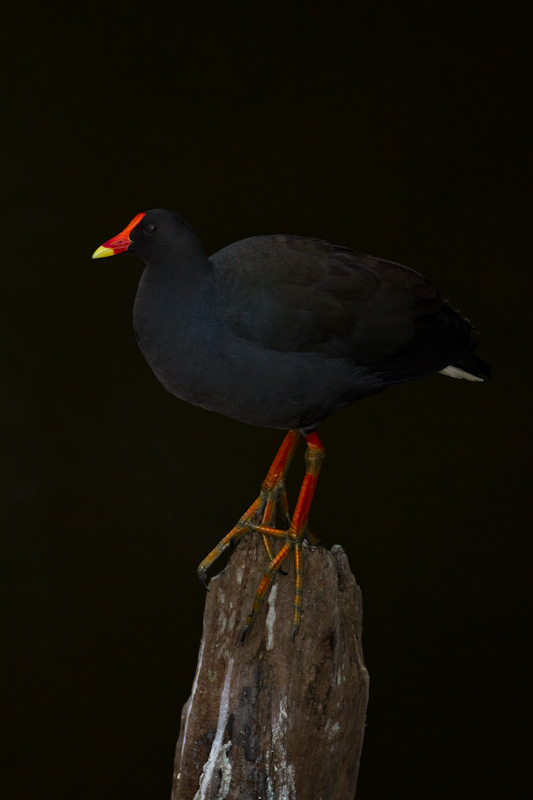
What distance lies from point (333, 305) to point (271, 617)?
768 millimetres

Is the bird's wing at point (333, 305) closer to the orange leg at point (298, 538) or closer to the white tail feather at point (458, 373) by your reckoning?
the white tail feather at point (458, 373)

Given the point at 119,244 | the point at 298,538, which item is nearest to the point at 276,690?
the point at 298,538

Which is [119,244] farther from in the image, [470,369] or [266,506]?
[470,369]

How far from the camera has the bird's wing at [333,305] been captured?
9.14 feet

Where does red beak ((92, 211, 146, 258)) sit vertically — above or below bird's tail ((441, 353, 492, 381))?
above

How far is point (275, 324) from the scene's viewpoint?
9.13 ft

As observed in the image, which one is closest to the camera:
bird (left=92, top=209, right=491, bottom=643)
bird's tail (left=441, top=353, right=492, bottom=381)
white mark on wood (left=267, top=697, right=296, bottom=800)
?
bird (left=92, top=209, right=491, bottom=643)

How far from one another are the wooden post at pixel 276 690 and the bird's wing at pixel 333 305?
20.6 inches

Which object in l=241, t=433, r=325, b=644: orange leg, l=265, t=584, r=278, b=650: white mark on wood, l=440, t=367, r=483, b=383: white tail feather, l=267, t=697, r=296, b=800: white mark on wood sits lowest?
l=267, t=697, r=296, b=800: white mark on wood

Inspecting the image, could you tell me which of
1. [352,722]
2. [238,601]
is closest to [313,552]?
[238,601]

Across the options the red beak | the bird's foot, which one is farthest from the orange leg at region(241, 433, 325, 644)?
the red beak

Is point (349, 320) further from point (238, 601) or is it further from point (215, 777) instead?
point (215, 777)

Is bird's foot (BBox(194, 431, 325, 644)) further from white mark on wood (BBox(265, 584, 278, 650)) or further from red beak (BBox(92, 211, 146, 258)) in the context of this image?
red beak (BBox(92, 211, 146, 258))

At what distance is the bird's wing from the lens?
2.79m
